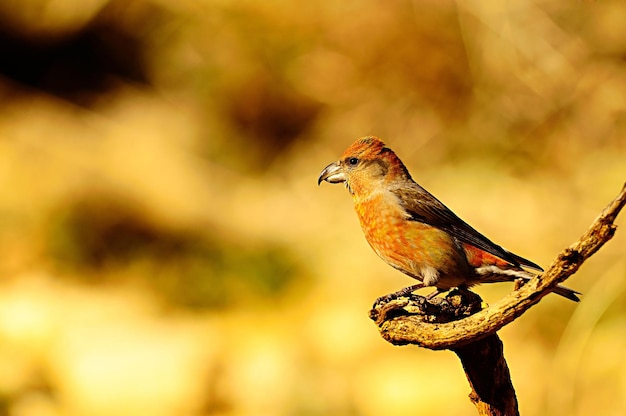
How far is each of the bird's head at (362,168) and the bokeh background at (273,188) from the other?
2933 mm

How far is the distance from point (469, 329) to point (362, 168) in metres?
0.70

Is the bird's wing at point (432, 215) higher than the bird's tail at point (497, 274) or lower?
higher

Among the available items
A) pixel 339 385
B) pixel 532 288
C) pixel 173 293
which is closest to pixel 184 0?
pixel 173 293

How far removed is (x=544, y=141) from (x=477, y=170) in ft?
1.97

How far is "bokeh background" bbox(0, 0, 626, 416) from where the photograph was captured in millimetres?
5402

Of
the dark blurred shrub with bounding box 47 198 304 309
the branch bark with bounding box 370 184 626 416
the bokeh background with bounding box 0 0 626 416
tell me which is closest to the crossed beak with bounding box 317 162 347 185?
the branch bark with bounding box 370 184 626 416

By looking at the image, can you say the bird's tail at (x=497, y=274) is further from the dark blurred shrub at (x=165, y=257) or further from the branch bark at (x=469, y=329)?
the dark blurred shrub at (x=165, y=257)

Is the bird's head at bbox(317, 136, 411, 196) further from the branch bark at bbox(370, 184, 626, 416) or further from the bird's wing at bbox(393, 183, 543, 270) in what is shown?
the branch bark at bbox(370, 184, 626, 416)

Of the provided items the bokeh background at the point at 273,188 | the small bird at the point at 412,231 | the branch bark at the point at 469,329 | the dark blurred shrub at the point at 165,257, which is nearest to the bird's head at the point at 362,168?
the small bird at the point at 412,231

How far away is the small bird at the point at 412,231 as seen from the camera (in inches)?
92.5

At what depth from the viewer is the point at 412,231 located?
7.97ft

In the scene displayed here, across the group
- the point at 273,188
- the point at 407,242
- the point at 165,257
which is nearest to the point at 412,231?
the point at 407,242

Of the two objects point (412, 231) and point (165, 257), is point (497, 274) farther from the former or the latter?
point (165, 257)

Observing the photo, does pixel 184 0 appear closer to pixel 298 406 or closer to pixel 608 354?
pixel 298 406
